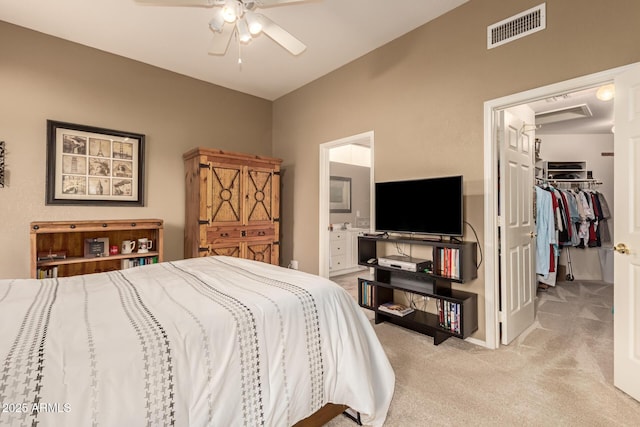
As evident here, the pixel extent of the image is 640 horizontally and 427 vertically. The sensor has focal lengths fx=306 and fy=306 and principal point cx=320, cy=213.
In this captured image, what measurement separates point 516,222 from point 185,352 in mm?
2987

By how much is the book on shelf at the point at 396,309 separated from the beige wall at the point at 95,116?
269 centimetres

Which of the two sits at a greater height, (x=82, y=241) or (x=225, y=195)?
(x=225, y=195)

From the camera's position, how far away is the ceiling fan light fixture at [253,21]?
2.10 m

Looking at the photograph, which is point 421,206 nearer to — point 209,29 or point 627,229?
point 627,229

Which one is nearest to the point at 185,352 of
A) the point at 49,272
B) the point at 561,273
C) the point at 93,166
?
the point at 49,272

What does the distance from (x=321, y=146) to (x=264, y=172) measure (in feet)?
2.83

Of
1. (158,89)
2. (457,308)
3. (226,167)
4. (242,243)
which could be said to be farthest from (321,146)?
(457,308)

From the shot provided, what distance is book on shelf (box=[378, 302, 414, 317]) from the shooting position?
303cm

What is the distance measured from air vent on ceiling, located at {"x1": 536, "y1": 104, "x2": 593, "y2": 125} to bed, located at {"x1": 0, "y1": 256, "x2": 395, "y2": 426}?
4.51 meters

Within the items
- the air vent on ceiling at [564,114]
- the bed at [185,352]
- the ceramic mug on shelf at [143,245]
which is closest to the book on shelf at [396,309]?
the bed at [185,352]

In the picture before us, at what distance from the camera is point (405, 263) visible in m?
2.88

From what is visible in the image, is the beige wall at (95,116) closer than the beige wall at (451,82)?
No

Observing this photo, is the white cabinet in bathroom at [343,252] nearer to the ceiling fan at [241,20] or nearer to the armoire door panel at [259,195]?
the armoire door panel at [259,195]

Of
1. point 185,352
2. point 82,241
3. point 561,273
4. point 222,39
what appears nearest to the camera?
point 185,352
